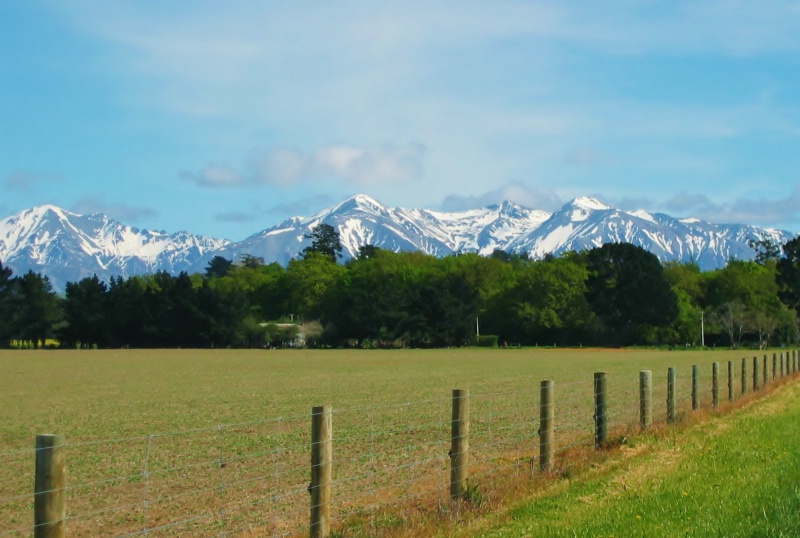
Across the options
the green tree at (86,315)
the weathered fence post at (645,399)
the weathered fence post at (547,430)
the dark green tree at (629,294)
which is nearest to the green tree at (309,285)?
the green tree at (86,315)

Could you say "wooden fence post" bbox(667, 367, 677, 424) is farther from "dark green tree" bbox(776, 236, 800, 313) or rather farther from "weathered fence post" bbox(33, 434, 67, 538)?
"dark green tree" bbox(776, 236, 800, 313)

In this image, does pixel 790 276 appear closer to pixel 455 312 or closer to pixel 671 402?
pixel 455 312

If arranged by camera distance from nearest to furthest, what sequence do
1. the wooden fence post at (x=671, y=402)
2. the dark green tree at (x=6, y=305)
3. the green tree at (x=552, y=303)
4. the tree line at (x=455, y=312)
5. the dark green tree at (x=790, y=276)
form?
1. the wooden fence post at (x=671, y=402)
2. the tree line at (x=455, y=312)
3. the dark green tree at (x=6, y=305)
4. the dark green tree at (x=790, y=276)
5. the green tree at (x=552, y=303)

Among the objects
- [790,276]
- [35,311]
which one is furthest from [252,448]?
[790,276]

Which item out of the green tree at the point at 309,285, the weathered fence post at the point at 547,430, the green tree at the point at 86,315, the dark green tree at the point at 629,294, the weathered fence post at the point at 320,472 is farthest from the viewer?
the green tree at the point at 309,285

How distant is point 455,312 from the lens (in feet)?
382

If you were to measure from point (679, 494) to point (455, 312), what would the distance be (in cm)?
10697

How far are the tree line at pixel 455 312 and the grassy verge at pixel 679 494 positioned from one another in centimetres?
10012

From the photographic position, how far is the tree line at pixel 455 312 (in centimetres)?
11175

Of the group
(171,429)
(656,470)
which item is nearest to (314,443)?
(656,470)

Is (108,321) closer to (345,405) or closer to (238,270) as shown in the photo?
(238,270)

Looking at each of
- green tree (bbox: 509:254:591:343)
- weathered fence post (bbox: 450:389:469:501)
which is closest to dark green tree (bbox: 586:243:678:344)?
green tree (bbox: 509:254:591:343)

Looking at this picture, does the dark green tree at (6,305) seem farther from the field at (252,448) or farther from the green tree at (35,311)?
the field at (252,448)

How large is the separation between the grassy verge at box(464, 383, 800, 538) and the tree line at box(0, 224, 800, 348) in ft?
328
